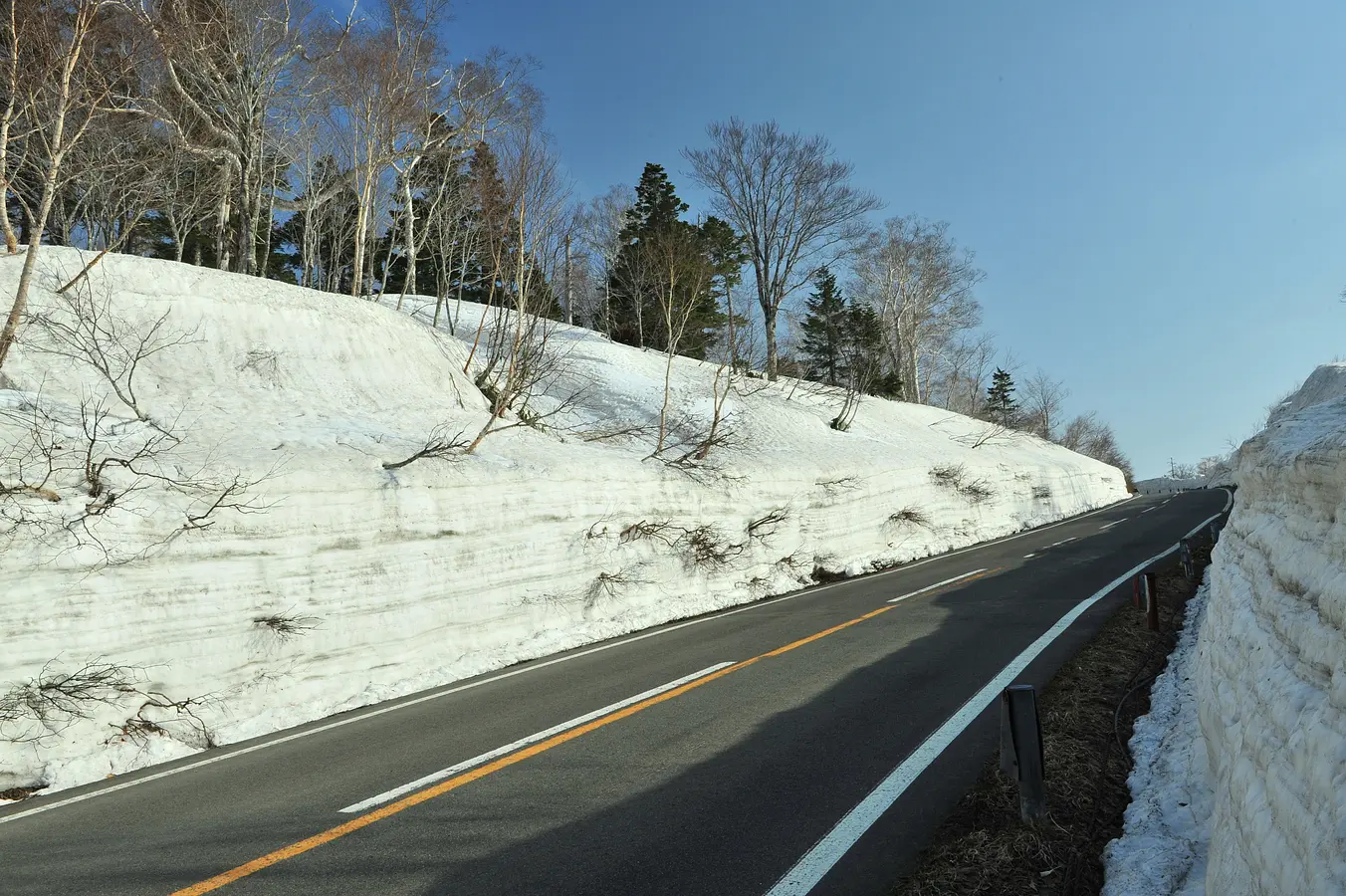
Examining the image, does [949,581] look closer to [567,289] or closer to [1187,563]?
[1187,563]

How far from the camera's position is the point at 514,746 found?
19.3ft

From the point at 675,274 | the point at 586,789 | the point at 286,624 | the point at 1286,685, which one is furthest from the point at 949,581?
the point at 675,274

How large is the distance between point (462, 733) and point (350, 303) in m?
13.9

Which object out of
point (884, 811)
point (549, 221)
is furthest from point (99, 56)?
point (884, 811)

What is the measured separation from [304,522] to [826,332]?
1712 inches

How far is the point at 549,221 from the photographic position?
690 inches

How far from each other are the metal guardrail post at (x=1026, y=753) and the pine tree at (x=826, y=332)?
1691 inches

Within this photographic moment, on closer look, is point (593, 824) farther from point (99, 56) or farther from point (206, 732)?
point (99, 56)

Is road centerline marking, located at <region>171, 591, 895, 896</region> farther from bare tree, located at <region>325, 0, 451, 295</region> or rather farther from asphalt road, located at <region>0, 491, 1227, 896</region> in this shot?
bare tree, located at <region>325, 0, 451, 295</region>

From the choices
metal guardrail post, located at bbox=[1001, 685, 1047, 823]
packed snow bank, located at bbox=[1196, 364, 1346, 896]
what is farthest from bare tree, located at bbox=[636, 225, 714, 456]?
packed snow bank, located at bbox=[1196, 364, 1346, 896]

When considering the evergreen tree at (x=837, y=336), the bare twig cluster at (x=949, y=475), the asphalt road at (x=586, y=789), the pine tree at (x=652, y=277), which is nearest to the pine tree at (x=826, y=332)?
the evergreen tree at (x=837, y=336)

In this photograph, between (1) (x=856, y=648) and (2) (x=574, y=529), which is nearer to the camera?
(1) (x=856, y=648)

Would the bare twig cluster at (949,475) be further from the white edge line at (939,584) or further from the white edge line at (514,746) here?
the white edge line at (514,746)

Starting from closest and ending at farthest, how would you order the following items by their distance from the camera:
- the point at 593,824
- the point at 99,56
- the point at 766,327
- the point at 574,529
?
the point at 593,824 → the point at 574,529 → the point at 99,56 → the point at 766,327
